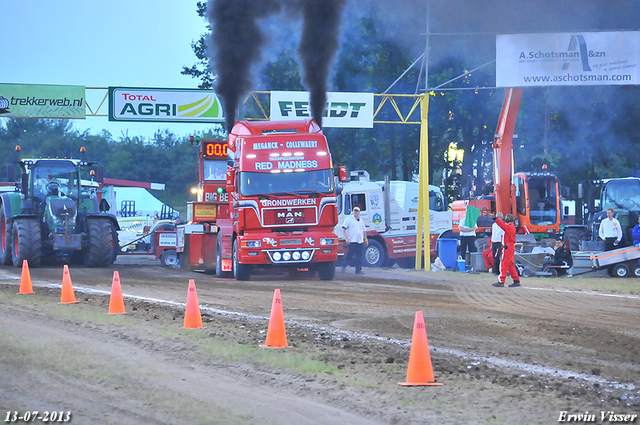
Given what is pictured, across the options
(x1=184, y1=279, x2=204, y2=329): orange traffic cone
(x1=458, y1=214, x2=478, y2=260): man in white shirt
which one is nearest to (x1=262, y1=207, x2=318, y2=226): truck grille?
(x1=184, y1=279, x2=204, y2=329): orange traffic cone

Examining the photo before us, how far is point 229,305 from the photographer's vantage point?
13.2 m

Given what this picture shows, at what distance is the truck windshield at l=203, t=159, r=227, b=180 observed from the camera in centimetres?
2244

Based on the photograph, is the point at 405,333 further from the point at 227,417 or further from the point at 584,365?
the point at 227,417

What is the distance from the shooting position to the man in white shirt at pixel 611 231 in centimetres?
2138

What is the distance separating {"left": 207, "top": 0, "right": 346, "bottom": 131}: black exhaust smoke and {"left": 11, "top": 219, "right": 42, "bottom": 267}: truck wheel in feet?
22.8

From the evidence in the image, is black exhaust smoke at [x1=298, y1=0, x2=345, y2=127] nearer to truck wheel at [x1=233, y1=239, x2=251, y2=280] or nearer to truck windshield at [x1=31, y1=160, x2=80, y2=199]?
truck wheel at [x1=233, y1=239, x2=251, y2=280]

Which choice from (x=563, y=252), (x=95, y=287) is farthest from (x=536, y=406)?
(x=563, y=252)

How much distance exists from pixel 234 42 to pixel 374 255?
28.9 ft

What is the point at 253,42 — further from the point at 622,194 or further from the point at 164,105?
the point at 622,194

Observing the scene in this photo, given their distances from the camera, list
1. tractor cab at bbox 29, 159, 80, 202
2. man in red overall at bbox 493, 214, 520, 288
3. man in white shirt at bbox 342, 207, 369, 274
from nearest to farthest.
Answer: man in red overall at bbox 493, 214, 520, 288 < man in white shirt at bbox 342, 207, 369, 274 < tractor cab at bbox 29, 159, 80, 202

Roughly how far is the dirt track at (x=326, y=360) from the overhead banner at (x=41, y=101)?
1557 cm

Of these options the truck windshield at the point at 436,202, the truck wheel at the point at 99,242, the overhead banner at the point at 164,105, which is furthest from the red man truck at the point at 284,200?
the truck windshield at the point at 436,202

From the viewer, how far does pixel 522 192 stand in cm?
2441

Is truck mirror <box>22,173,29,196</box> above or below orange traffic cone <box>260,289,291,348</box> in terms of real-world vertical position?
above
